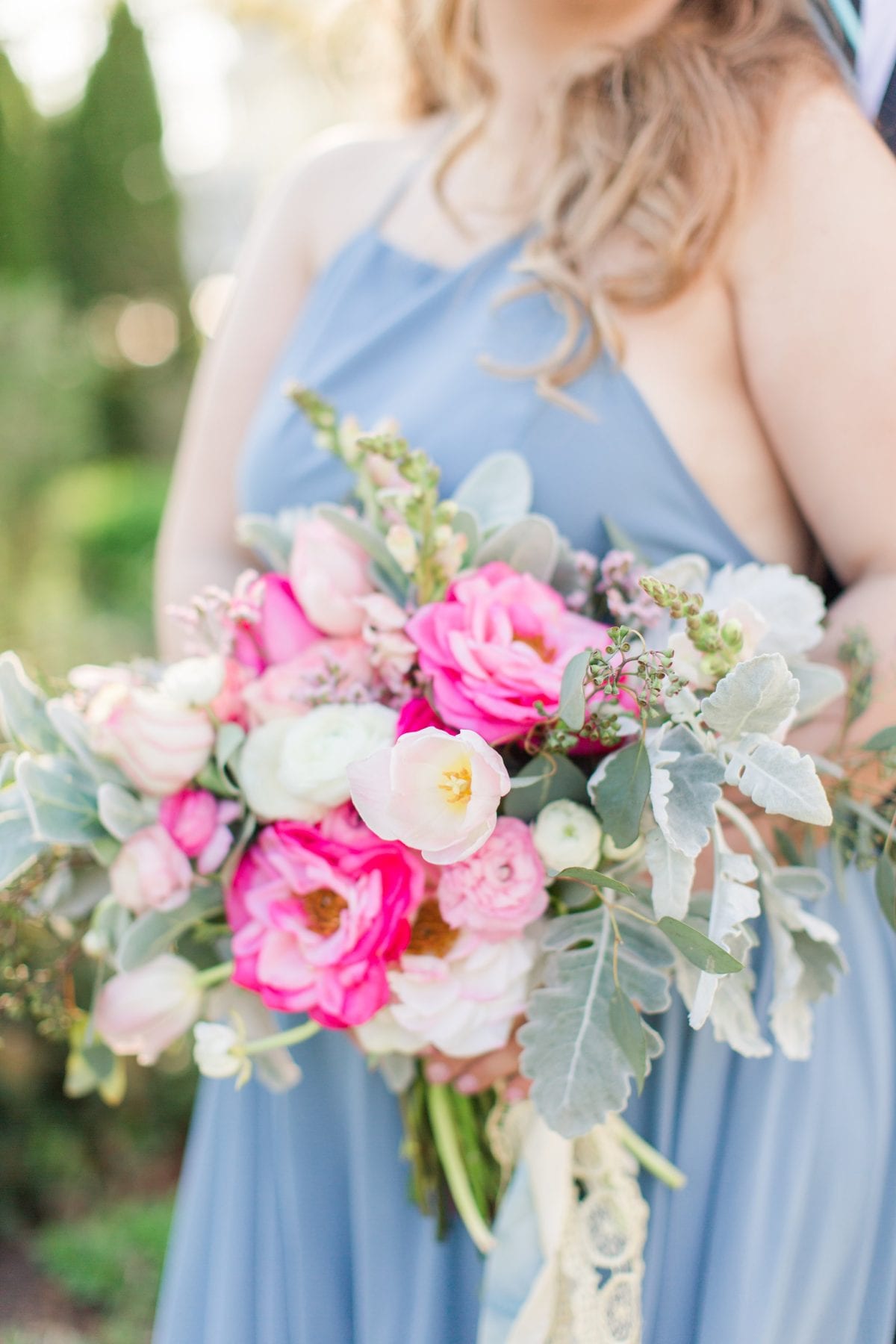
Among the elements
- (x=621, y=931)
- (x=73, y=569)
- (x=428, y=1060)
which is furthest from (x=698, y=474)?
(x=73, y=569)

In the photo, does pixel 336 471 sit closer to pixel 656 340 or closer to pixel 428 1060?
pixel 656 340

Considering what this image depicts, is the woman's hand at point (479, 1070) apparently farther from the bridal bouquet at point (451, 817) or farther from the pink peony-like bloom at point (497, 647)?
the pink peony-like bloom at point (497, 647)

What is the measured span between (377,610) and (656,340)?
54 cm

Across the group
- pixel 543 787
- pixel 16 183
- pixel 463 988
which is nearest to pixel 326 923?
pixel 463 988

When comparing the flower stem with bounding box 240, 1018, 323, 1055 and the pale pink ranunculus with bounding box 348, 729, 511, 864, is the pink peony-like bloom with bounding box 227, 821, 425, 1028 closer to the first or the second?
the flower stem with bounding box 240, 1018, 323, 1055

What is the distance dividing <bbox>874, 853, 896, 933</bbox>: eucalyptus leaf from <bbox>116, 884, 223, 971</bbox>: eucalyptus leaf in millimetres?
659

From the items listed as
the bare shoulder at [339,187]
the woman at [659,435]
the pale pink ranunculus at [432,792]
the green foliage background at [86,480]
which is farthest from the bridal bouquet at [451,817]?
the bare shoulder at [339,187]

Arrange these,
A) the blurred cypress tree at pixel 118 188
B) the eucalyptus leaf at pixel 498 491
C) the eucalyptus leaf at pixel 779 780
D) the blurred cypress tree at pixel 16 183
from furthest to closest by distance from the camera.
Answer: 1. the blurred cypress tree at pixel 118 188
2. the blurred cypress tree at pixel 16 183
3. the eucalyptus leaf at pixel 498 491
4. the eucalyptus leaf at pixel 779 780

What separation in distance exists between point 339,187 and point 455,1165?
142cm

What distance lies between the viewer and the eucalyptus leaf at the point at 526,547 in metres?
1.17

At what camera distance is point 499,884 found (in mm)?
1029

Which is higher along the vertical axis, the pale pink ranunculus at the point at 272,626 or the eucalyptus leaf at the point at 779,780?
the pale pink ranunculus at the point at 272,626

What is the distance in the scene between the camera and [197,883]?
1188 millimetres

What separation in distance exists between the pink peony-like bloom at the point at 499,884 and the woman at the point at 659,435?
244 mm
